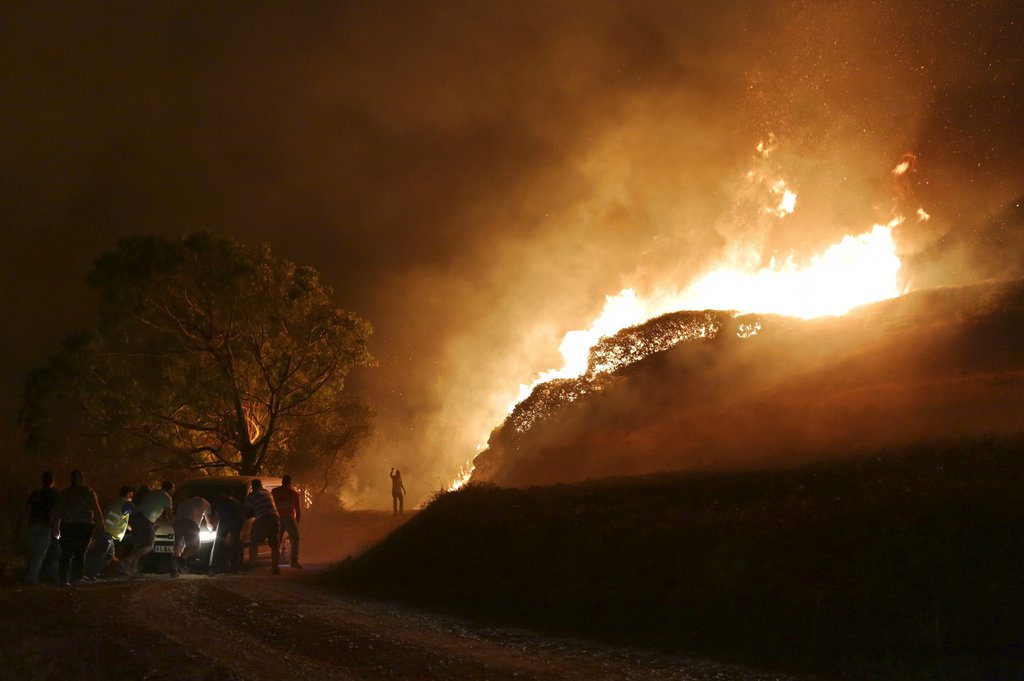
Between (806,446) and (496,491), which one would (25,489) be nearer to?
(496,491)

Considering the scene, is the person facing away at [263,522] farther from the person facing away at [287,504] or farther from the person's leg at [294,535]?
the person's leg at [294,535]

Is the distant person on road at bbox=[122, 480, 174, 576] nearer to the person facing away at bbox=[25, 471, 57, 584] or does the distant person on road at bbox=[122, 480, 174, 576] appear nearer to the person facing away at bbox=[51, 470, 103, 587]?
the person facing away at bbox=[51, 470, 103, 587]

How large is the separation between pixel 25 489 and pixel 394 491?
15.3 meters

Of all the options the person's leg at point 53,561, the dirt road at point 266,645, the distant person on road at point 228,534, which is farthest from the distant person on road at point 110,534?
the dirt road at point 266,645

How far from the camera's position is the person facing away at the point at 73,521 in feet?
52.8

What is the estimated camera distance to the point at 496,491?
66.6 feet

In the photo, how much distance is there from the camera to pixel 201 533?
20.1m

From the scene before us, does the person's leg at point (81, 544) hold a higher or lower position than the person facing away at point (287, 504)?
lower

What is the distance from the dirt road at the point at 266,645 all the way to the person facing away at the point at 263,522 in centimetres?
502

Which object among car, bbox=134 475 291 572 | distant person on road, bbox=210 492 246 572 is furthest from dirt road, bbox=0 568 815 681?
distant person on road, bbox=210 492 246 572

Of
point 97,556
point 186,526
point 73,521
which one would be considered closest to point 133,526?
point 97,556

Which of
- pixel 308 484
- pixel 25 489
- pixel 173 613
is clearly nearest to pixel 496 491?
pixel 173 613

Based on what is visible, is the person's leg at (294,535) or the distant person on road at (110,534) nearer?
the distant person on road at (110,534)

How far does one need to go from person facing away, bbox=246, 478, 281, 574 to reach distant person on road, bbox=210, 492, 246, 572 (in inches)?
22.1
